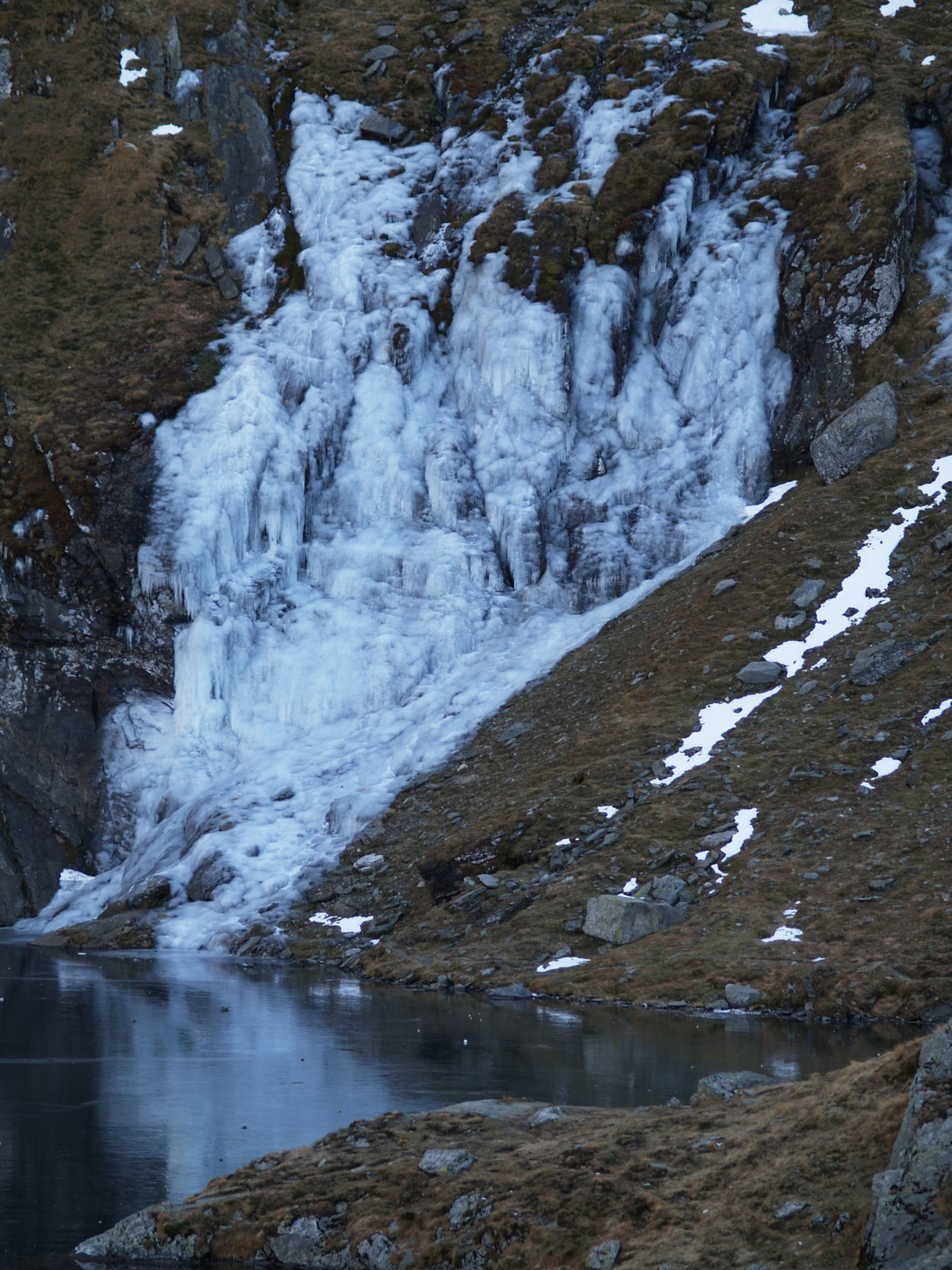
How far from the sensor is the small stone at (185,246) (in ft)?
242

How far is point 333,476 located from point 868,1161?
Result: 56.4 meters

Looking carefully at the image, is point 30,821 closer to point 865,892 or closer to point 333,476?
point 333,476

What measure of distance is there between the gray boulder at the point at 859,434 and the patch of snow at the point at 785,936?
90.8ft

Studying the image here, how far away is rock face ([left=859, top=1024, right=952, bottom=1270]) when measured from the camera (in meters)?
9.70

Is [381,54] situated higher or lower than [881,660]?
higher

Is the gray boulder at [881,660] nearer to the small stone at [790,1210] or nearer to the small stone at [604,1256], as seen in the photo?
the small stone at [790,1210]

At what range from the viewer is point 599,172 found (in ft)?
224

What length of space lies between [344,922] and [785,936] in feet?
58.8

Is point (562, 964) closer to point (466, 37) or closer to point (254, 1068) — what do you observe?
point (254, 1068)

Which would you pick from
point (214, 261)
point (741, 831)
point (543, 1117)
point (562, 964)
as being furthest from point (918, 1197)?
point (214, 261)

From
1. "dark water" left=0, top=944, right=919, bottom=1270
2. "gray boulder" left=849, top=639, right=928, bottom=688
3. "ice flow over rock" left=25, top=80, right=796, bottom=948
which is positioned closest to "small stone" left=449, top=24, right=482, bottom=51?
"ice flow over rock" left=25, top=80, right=796, bottom=948

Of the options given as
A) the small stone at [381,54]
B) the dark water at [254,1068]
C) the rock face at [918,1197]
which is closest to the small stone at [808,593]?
the dark water at [254,1068]

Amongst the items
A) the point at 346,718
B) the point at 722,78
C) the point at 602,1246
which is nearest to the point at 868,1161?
the point at 602,1246

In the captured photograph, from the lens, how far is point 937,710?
125ft
